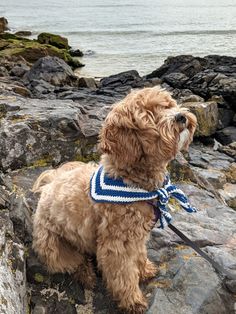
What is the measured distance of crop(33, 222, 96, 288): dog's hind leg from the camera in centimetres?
497

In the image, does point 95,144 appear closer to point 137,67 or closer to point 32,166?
point 32,166

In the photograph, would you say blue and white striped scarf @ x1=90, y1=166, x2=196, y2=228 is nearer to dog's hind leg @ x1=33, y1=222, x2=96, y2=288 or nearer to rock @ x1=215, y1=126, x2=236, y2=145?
dog's hind leg @ x1=33, y1=222, x2=96, y2=288

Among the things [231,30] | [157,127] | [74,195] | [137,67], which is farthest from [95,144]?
[231,30]

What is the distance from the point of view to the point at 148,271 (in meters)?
5.06

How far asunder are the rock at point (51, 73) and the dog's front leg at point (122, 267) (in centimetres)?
1992

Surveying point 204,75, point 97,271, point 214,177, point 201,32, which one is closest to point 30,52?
point 204,75

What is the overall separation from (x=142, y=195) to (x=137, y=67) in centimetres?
2828

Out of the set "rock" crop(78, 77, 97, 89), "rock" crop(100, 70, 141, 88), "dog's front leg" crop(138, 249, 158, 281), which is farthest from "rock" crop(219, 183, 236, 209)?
"rock" crop(78, 77, 97, 89)

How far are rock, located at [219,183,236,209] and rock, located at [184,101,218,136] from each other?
16.4 ft

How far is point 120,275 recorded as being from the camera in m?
4.64

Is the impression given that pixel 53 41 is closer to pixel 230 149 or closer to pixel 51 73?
pixel 51 73

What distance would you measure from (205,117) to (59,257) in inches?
474

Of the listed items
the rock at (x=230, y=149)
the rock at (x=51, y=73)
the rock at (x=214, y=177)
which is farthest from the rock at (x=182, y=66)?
the rock at (x=214, y=177)

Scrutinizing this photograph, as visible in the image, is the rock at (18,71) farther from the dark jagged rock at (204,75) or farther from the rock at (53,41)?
the rock at (53,41)
